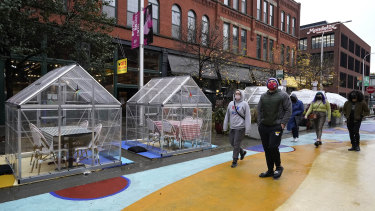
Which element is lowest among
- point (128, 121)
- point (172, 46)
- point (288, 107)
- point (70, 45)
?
point (128, 121)

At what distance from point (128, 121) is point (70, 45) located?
3757 millimetres

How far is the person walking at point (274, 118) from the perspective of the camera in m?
5.39

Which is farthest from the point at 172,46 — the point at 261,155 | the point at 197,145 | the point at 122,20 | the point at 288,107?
the point at 288,107

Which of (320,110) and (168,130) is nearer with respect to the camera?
(168,130)

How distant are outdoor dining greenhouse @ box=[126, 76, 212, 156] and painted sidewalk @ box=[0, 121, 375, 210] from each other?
1405mm

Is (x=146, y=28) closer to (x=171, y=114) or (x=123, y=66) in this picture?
(x=123, y=66)

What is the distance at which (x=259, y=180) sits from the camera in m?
5.59

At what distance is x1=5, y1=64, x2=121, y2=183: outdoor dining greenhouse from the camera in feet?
18.6

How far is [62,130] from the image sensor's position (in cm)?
623

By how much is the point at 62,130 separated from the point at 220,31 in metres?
14.7

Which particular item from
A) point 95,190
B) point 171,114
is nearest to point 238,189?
point 95,190

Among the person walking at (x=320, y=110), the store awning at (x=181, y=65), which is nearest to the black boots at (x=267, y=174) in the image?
the person walking at (x=320, y=110)

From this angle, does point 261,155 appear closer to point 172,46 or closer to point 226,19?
point 172,46

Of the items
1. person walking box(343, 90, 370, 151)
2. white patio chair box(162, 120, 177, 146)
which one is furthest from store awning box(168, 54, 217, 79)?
person walking box(343, 90, 370, 151)
